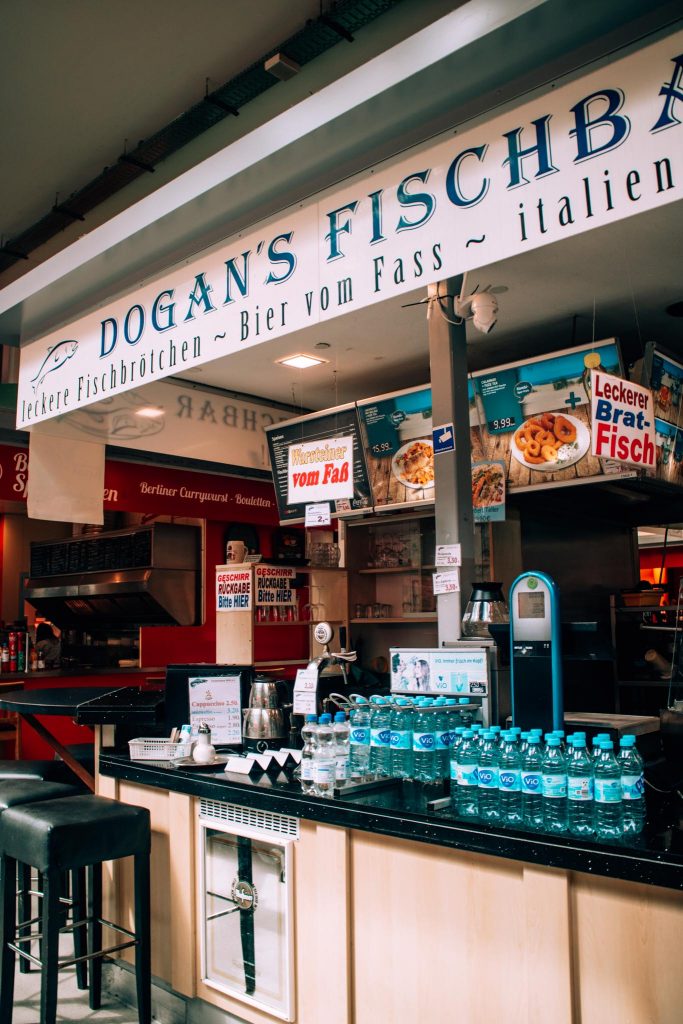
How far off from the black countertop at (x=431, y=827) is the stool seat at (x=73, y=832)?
26cm

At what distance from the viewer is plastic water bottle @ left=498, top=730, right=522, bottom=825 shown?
93.4 inches

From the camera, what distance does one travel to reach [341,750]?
9.41 feet

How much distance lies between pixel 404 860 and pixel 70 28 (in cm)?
339

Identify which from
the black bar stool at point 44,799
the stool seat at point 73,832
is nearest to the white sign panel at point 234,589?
the black bar stool at point 44,799

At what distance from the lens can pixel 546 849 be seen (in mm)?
2137

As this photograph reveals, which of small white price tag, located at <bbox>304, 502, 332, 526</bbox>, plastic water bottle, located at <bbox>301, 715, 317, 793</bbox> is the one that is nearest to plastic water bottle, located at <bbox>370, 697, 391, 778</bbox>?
plastic water bottle, located at <bbox>301, 715, 317, 793</bbox>

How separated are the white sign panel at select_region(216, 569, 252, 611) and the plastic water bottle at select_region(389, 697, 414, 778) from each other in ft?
14.9

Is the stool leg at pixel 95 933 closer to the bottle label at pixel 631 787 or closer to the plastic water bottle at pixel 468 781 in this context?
the plastic water bottle at pixel 468 781

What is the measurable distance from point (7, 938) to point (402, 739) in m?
1.73

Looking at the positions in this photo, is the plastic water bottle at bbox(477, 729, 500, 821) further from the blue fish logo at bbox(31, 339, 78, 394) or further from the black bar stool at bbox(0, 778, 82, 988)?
the blue fish logo at bbox(31, 339, 78, 394)

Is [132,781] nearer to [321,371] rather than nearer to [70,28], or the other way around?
[70,28]

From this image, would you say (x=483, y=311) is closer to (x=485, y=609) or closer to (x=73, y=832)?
(x=485, y=609)

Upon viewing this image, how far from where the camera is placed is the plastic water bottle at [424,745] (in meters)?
2.89

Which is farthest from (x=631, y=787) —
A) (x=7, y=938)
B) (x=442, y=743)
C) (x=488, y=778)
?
(x=7, y=938)
